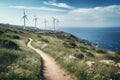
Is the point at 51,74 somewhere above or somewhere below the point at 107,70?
below

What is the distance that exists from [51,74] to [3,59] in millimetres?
5876

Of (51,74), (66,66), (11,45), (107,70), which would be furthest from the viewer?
(11,45)

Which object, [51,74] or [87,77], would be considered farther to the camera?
[51,74]

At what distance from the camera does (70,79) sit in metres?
A: 19.2

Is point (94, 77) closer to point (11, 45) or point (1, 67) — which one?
point (1, 67)

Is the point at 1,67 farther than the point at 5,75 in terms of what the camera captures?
Yes

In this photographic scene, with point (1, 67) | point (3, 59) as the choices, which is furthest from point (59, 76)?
point (3, 59)

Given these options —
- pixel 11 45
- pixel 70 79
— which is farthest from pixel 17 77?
pixel 11 45

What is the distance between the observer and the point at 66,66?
23.4 m

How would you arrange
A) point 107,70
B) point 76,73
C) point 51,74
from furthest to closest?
point 51,74
point 76,73
point 107,70

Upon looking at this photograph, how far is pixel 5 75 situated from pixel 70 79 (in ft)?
19.9

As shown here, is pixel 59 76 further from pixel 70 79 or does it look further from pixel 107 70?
pixel 107 70

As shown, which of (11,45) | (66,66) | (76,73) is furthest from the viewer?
(11,45)

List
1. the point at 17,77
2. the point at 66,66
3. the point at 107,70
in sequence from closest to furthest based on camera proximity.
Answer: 1. the point at 17,77
2. the point at 107,70
3. the point at 66,66
